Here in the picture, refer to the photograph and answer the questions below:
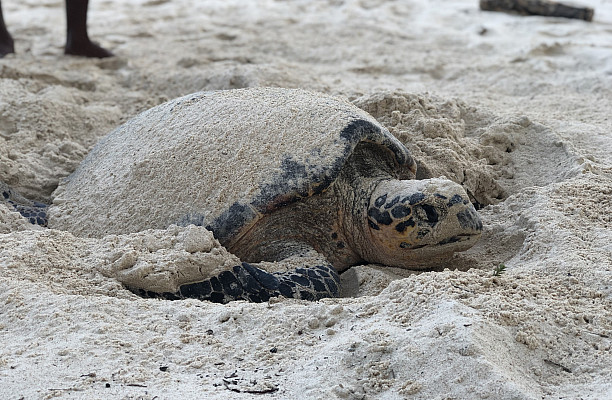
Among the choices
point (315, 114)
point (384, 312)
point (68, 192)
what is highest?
point (315, 114)

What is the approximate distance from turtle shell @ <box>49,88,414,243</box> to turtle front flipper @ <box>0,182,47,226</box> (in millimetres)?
50

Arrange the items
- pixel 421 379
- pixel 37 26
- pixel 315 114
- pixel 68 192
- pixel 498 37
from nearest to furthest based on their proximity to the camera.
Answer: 1. pixel 421 379
2. pixel 315 114
3. pixel 68 192
4. pixel 498 37
5. pixel 37 26

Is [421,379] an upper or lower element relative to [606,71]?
lower

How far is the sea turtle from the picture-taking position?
2.67m

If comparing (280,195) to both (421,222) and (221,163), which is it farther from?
(421,222)

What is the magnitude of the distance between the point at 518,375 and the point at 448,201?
3.48ft

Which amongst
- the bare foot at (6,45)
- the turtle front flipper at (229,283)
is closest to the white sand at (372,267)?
the turtle front flipper at (229,283)

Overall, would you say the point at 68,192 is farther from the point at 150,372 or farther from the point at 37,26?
the point at 37,26

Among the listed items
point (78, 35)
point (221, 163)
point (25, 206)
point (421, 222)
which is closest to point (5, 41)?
point (78, 35)

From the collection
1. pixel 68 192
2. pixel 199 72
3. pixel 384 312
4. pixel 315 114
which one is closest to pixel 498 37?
pixel 199 72

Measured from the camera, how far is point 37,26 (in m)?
6.52

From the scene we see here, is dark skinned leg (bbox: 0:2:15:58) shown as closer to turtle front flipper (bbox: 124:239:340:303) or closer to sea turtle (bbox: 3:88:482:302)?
sea turtle (bbox: 3:88:482:302)

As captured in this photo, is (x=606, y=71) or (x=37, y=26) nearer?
(x=606, y=71)

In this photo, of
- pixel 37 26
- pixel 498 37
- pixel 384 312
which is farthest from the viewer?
pixel 37 26
